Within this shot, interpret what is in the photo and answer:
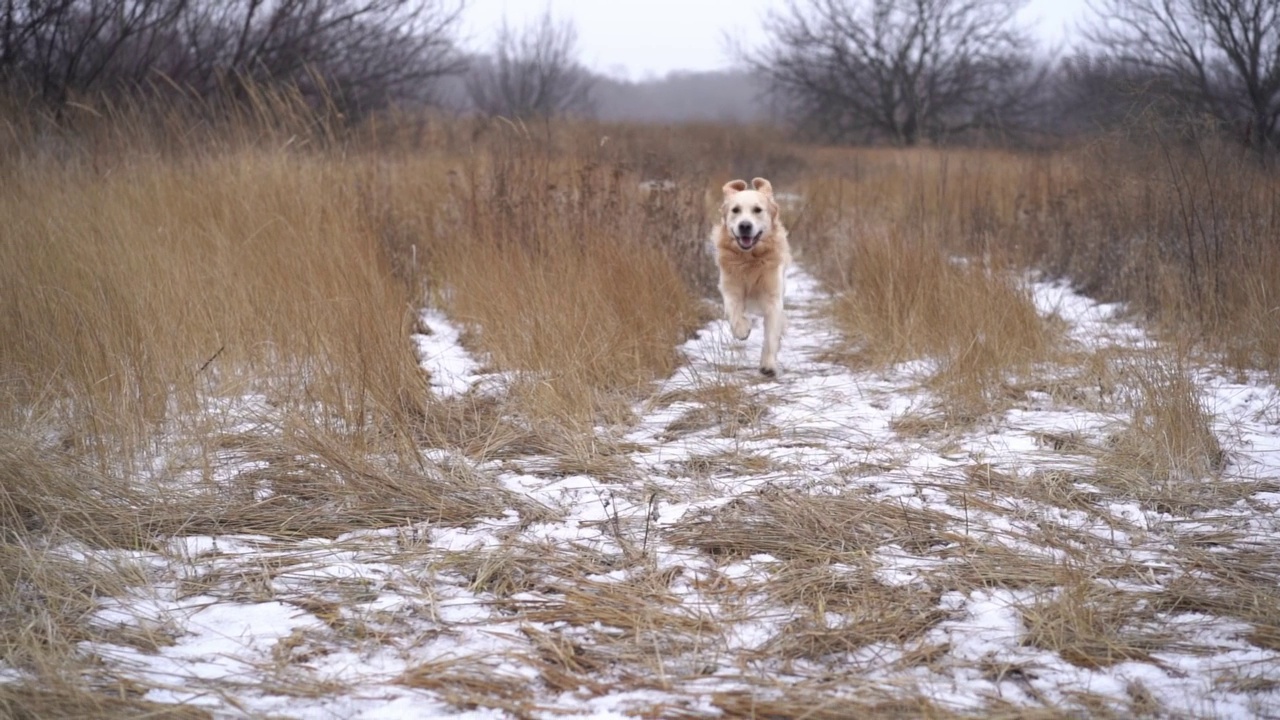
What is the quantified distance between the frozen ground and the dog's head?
2.08 m

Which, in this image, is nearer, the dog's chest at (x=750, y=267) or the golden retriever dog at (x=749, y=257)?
the golden retriever dog at (x=749, y=257)

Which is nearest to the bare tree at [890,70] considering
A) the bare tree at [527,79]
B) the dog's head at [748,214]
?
the bare tree at [527,79]

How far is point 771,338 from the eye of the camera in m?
4.75

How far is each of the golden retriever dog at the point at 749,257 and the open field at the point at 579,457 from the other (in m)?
0.31

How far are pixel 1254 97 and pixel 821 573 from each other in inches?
208

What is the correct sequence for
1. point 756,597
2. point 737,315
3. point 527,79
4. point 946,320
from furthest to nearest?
point 527,79
point 737,315
point 946,320
point 756,597

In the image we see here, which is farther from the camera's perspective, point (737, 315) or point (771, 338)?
point (737, 315)

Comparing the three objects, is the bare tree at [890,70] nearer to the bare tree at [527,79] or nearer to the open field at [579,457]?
the bare tree at [527,79]

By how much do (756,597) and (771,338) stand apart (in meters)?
2.64

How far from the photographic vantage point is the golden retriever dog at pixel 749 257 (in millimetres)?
5211

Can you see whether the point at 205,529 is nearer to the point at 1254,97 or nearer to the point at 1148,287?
the point at 1148,287

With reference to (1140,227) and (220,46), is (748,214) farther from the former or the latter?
(220,46)

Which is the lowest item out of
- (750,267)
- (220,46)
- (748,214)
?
(750,267)

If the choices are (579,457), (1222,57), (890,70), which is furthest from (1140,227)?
(890,70)
